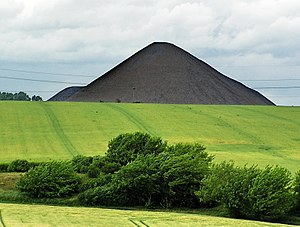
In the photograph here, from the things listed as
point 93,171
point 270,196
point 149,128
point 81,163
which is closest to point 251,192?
point 270,196

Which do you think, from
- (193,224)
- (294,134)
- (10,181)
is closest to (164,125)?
(294,134)

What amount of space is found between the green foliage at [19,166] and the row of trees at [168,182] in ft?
13.4

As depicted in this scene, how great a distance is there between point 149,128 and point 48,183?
2558 cm

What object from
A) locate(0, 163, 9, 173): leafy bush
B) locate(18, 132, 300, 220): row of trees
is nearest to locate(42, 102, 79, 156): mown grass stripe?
locate(0, 163, 9, 173): leafy bush

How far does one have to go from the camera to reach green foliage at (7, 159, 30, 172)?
154ft

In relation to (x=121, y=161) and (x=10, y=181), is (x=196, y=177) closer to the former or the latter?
(x=121, y=161)

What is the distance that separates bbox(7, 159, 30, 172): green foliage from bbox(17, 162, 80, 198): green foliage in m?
5.60

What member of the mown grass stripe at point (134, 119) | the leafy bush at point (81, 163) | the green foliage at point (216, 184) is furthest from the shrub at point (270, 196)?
the mown grass stripe at point (134, 119)

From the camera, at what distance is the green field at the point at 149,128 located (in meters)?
55.2

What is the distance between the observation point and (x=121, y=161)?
45.2m

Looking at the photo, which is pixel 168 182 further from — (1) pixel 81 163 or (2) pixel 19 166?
(2) pixel 19 166

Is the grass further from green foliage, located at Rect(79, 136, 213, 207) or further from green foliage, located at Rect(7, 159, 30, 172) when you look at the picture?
green foliage, located at Rect(7, 159, 30, 172)

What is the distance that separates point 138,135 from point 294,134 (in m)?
27.0

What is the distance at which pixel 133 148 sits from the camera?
46094 mm
